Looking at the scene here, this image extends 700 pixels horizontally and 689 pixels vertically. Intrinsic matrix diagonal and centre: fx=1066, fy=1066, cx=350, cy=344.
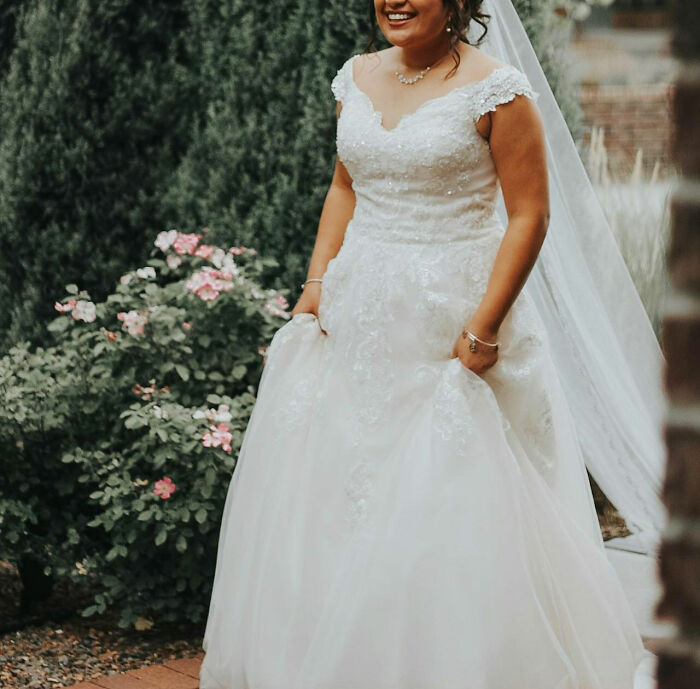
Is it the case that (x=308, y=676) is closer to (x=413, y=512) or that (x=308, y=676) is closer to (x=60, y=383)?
(x=413, y=512)

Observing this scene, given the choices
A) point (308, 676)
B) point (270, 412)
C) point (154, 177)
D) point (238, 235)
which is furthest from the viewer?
point (154, 177)

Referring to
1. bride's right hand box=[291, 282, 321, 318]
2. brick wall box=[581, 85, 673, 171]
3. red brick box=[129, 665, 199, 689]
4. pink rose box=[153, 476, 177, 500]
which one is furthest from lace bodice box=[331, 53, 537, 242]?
brick wall box=[581, 85, 673, 171]

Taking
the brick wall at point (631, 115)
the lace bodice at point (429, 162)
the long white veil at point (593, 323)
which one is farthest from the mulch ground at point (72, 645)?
the brick wall at point (631, 115)

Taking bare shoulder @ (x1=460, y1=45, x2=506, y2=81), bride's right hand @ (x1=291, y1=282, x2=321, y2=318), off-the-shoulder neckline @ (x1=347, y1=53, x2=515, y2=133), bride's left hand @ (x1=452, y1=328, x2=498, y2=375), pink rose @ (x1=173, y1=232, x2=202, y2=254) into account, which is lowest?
bride's left hand @ (x1=452, y1=328, x2=498, y2=375)

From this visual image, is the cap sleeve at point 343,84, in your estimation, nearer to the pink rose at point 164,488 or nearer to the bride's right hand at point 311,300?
the bride's right hand at point 311,300

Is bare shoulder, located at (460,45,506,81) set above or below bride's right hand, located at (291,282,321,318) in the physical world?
above

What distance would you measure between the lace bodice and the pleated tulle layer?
0.20m

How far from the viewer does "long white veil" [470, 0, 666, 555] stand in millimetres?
3137

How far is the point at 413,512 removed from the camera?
2514 mm

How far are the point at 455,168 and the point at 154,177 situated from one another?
237 centimetres

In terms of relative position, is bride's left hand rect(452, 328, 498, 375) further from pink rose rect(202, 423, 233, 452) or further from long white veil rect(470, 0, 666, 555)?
→ pink rose rect(202, 423, 233, 452)

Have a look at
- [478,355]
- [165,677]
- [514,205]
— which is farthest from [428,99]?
[165,677]

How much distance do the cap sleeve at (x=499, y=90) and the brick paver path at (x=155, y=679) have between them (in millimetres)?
1860

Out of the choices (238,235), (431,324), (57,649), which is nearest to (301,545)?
(431,324)
